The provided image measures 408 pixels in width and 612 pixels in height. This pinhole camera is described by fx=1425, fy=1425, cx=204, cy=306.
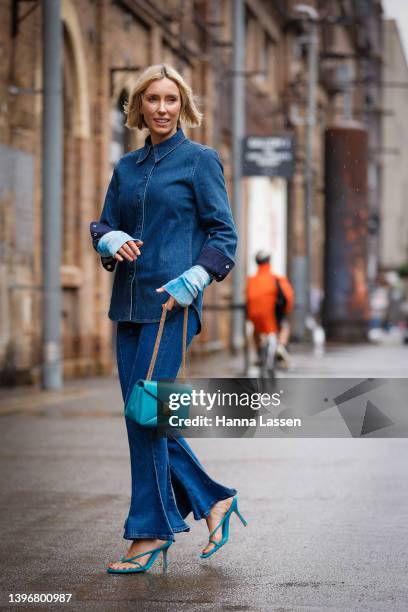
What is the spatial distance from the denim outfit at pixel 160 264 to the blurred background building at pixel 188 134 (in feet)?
37.8

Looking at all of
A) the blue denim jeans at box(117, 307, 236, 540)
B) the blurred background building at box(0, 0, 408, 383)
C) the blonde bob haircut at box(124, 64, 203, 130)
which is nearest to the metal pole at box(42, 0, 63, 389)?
the blurred background building at box(0, 0, 408, 383)

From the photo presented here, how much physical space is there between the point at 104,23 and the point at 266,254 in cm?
576

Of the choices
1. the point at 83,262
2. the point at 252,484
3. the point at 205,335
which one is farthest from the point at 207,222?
the point at 205,335

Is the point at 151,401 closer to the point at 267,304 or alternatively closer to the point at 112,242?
the point at 112,242

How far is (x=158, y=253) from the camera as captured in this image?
5.48 m

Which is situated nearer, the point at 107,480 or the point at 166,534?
the point at 166,534

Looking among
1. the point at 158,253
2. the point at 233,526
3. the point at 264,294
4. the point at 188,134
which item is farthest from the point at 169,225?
the point at 188,134

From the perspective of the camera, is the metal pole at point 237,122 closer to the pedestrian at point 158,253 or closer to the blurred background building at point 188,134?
the blurred background building at point 188,134

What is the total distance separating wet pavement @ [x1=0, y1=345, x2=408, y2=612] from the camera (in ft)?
17.2

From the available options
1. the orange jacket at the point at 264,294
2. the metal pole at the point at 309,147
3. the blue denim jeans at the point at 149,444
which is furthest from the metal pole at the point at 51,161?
the metal pole at the point at 309,147

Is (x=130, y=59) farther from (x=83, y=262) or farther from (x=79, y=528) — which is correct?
(x=79, y=528)

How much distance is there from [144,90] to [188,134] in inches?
827

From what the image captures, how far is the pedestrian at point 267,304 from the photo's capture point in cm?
1689

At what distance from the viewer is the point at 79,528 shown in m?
6.82
